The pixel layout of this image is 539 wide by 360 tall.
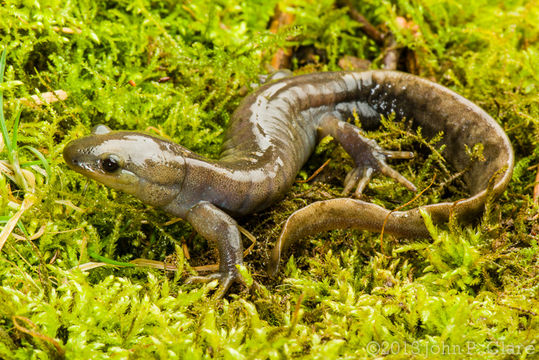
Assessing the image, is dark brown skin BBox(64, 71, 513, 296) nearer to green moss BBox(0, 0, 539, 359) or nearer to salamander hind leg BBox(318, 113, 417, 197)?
salamander hind leg BBox(318, 113, 417, 197)

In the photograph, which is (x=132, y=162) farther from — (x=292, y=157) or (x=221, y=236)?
(x=292, y=157)

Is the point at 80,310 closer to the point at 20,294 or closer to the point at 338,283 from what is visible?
the point at 20,294

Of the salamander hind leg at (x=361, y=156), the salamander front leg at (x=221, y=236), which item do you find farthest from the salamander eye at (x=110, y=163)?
the salamander hind leg at (x=361, y=156)

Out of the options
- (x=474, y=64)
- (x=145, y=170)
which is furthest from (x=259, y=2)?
(x=145, y=170)

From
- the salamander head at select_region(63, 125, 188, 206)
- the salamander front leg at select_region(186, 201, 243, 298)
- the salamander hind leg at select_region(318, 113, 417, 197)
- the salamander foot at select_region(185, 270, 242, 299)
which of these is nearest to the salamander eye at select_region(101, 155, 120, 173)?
the salamander head at select_region(63, 125, 188, 206)

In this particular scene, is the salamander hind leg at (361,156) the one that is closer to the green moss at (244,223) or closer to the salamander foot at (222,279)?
the green moss at (244,223)

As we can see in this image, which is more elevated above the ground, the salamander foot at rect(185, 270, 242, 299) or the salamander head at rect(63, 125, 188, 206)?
the salamander head at rect(63, 125, 188, 206)

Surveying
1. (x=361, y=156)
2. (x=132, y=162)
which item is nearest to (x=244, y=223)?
(x=132, y=162)
